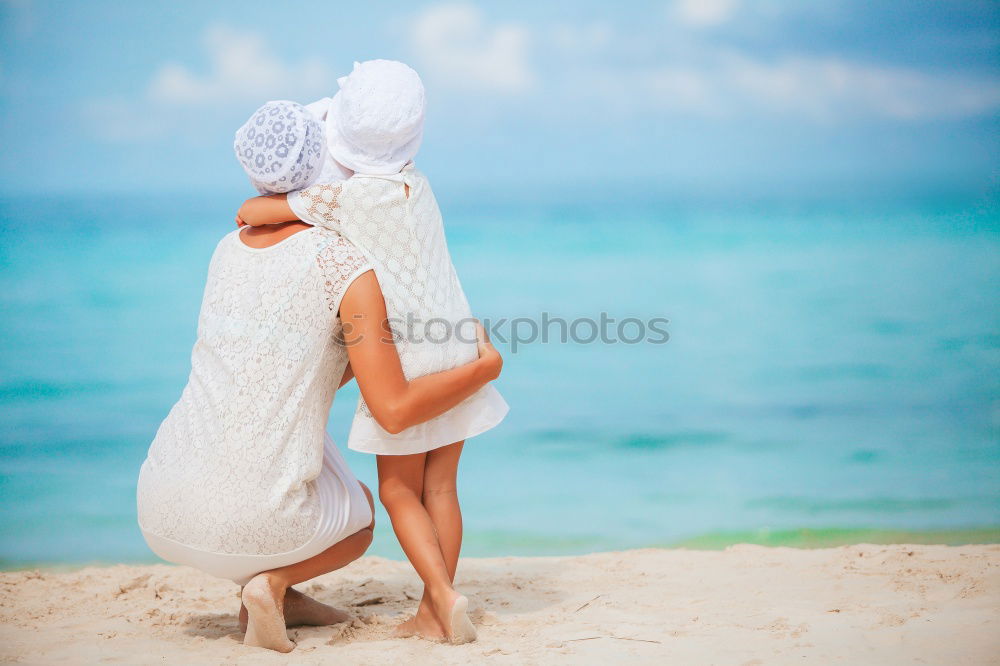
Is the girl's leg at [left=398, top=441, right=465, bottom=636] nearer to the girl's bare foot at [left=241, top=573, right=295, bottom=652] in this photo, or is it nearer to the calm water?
the girl's bare foot at [left=241, top=573, right=295, bottom=652]

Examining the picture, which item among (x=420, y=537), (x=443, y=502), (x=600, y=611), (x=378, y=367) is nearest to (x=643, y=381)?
(x=600, y=611)

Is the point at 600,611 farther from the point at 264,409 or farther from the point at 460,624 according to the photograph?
the point at 264,409

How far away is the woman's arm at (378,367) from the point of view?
201 cm

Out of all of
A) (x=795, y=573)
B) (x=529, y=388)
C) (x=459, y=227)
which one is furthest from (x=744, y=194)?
(x=795, y=573)

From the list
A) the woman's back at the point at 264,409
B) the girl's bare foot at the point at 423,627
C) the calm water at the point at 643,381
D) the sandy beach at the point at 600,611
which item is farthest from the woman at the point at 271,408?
the calm water at the point at 643,381

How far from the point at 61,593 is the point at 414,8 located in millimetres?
12452

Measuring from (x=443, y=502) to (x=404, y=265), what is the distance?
1.78ft

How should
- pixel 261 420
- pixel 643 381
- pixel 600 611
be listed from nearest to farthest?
pixel 261 420, pixel 600 611, pixel 643 381

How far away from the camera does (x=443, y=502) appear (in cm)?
225

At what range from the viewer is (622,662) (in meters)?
1.99

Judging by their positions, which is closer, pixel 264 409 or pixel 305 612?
pixel 264 409

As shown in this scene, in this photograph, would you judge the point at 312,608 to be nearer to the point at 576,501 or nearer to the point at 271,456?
the point at 271,456

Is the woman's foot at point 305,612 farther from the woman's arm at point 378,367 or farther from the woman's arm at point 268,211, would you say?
the woman's arm at point 268,211

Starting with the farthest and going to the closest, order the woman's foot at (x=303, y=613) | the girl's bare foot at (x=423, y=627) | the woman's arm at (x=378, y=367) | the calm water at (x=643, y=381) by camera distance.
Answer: the calm water at (x=643, y=381)
the woman's foot at (x=303, y=613)
the girl's bare foot at (x=423, y=627)
the woman's arm at (x=378, y=367)
